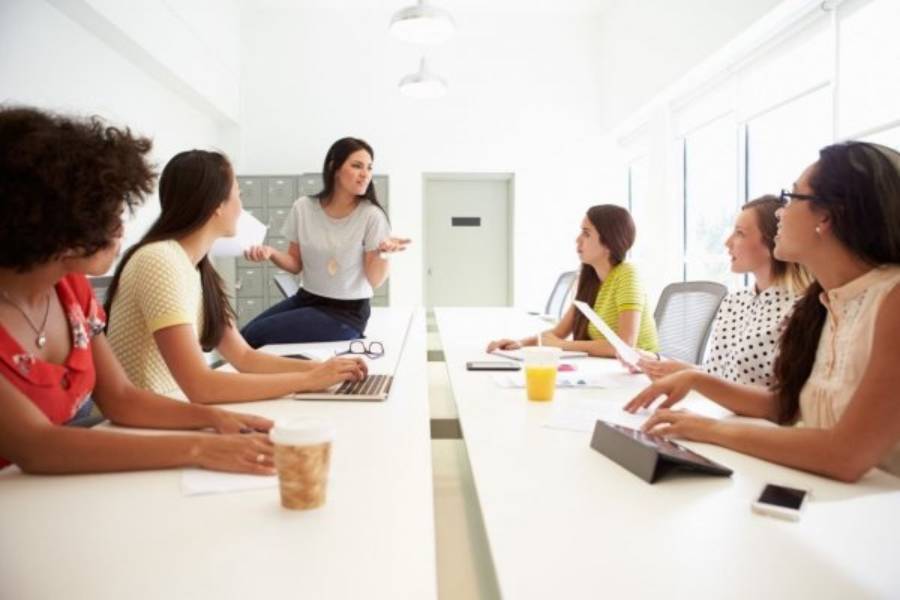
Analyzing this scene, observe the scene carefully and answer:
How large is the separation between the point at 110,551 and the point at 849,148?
1.34 m

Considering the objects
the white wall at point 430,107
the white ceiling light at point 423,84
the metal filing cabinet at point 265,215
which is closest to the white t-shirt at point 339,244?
the white ceiling light at point 423,84

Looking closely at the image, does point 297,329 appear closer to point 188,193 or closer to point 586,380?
point 188,193

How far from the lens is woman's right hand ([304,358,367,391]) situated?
54.4 inches

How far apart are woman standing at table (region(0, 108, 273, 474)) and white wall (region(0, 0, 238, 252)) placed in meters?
1.83

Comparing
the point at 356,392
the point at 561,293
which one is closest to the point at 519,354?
the point at 356,392

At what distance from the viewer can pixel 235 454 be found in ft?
2.94

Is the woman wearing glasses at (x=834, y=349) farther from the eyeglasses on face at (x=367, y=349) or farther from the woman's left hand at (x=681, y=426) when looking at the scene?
the eyeglasses on face at (x=367, y=349)

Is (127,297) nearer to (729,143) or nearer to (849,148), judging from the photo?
(849,148)

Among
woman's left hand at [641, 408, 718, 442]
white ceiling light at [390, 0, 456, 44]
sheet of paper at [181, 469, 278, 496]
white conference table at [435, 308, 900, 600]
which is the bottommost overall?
white conference table at [435, 308, 900, 600]

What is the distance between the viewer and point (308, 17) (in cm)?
641

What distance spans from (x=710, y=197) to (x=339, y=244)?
3.65 m

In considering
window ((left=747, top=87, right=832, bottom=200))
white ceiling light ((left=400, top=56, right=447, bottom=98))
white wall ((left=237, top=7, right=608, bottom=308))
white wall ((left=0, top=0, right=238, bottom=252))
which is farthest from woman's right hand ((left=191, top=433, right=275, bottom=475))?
white wall ((left=237, top=7, right=608, bottom=308))

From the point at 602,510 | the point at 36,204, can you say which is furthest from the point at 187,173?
the point at 602,510

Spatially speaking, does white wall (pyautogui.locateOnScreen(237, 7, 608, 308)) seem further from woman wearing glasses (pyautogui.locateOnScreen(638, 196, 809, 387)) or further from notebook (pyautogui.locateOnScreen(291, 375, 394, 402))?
notebook (pyautogui.locateOnScreen(291, 375, 394, 402))
